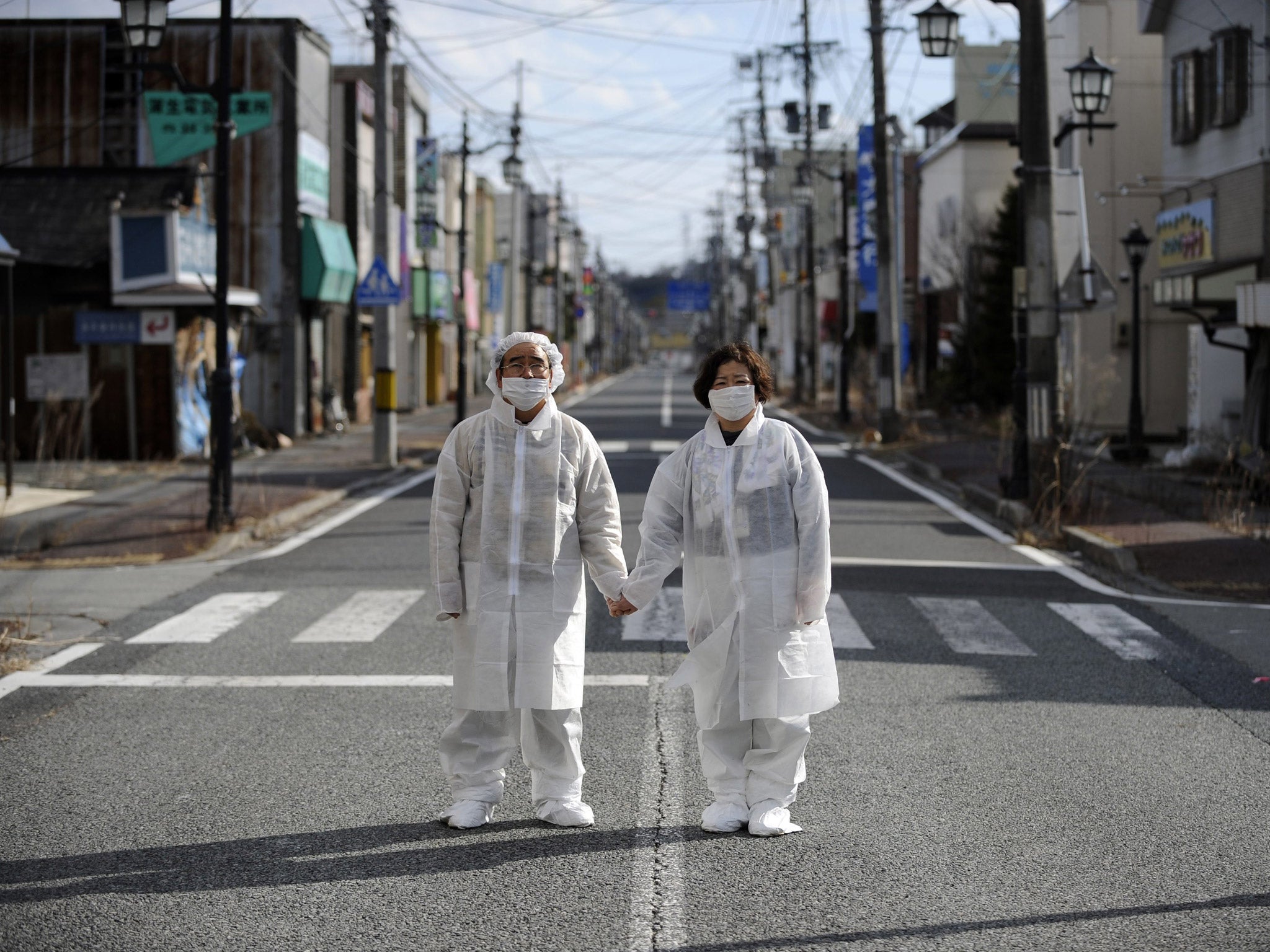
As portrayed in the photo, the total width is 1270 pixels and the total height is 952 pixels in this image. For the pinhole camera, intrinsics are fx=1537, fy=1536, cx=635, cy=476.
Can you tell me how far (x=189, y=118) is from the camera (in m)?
27.1

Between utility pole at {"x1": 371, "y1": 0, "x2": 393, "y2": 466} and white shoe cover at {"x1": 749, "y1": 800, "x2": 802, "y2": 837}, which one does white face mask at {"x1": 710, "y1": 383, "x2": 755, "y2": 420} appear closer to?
white shoe cover at {"x1": 749, "y1": 800, "x2": 802, "y2": 837}

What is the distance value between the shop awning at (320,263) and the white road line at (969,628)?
22.8 meters

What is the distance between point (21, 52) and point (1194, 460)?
953 inches

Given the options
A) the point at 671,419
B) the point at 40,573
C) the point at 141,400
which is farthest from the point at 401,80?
the point at 40,573

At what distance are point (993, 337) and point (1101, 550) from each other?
78.5 feet

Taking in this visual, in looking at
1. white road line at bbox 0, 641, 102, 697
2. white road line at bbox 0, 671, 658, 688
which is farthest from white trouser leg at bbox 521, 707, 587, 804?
white road line at bbox 0, 641, 102, 697

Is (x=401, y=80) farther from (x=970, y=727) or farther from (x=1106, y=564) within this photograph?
(x=970, y=727)

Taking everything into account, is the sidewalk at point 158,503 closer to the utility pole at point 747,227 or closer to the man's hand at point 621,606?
the man's hand at point 621,606

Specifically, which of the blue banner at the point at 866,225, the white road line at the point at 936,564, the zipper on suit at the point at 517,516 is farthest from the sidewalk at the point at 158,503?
the blue banner at the point at 866,225

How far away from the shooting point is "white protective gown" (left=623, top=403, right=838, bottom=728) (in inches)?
215

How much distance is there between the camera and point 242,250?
105 ft

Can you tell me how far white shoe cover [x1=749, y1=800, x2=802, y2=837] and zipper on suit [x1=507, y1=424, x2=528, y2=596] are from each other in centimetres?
118

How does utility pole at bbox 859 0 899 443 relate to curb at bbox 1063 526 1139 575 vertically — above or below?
above

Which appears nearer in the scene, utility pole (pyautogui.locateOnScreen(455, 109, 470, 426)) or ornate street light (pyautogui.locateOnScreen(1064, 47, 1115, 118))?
ornate street light (pyautogui.locateOnScreen(1064, 47, 1115, 118))
